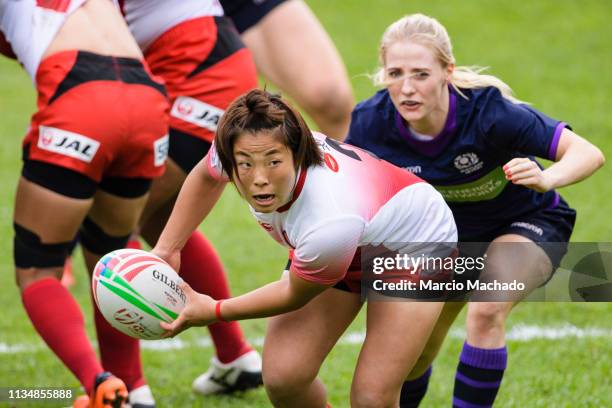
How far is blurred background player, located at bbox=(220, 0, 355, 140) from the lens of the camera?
17.4ft

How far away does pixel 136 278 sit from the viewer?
3549 millimetres

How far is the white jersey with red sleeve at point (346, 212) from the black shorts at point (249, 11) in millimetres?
1886

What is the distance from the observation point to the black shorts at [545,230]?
13.4 ft

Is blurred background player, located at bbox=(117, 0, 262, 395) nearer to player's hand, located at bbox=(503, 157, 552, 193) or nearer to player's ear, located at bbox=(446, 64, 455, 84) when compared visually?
player's ear, located at bbox=(446, 64, 455, 84)

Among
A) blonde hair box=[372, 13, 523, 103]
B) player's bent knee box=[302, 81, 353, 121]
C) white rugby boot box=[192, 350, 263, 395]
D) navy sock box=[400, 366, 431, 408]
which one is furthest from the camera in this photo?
player's bent knee box=[302, 81, 353, 121]

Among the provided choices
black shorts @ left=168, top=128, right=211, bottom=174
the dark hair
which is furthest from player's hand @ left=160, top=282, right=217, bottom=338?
black shorts @ left=168, top=128, right=211, bottom=174

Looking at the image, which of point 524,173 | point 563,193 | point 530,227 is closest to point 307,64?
point 530,227

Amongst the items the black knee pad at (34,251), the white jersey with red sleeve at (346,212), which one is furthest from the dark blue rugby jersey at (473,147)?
the black knee pad at (34,251)

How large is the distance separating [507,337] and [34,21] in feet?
9.62

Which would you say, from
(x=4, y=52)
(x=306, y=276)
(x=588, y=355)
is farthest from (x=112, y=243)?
(x=588, y=355)

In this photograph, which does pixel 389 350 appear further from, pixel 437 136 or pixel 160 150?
pixel 160 150

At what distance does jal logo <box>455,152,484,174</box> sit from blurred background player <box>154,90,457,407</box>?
0.30m

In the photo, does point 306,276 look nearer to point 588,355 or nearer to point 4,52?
point 4,52

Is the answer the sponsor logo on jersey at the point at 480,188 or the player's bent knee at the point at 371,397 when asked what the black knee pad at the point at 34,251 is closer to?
the player's bent knee at the point at 371,397
